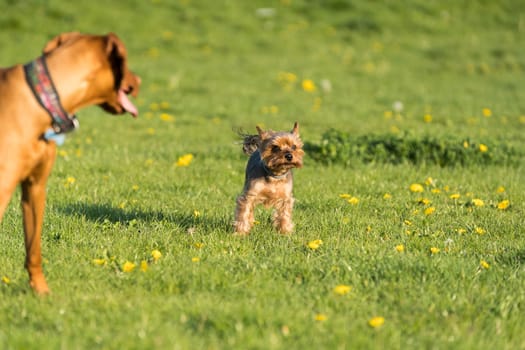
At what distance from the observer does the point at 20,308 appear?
4.68m

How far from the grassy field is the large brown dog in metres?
0.67

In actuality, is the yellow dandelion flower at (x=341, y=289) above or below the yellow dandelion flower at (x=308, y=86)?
above

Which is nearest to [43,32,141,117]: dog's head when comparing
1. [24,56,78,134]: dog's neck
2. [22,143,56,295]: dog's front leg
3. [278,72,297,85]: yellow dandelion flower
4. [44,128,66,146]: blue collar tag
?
[24,56,78,134]: dog's neck

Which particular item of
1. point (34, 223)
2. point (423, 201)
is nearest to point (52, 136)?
point (34, 223)

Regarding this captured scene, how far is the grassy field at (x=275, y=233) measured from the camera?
4.39 m

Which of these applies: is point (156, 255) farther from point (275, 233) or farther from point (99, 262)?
point (275, 233)

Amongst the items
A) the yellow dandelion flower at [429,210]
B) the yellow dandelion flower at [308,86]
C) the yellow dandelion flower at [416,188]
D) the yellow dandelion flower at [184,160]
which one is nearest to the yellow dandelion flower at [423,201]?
the yellow dandelion flower at [429,210]

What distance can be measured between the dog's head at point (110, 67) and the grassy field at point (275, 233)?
4.15ft

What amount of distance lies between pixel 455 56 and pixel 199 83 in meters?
8.12

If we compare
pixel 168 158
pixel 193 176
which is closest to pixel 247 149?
pixel 193 176

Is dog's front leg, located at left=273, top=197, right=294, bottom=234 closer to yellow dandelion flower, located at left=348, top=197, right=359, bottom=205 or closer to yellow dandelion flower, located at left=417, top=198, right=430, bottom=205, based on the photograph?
yellow dandelion flower, located at left=348, top=197, right=359, bottom=205

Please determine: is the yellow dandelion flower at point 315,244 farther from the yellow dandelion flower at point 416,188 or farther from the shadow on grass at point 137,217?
the yellow dandelion flower at point 416,188

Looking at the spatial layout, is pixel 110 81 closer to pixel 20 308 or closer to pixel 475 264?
pixel 20 308

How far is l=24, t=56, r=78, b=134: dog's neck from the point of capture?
4.50 m
